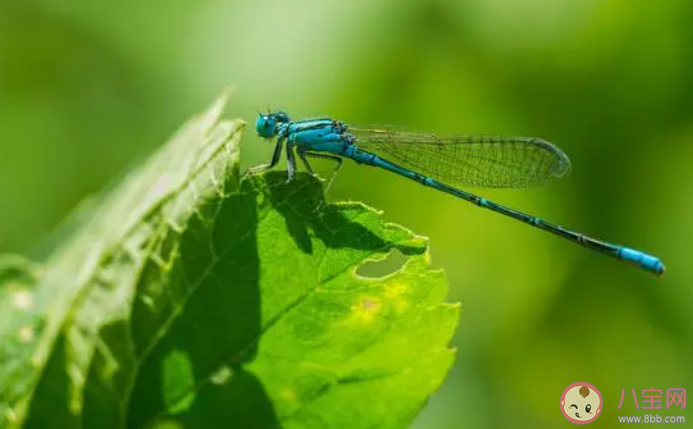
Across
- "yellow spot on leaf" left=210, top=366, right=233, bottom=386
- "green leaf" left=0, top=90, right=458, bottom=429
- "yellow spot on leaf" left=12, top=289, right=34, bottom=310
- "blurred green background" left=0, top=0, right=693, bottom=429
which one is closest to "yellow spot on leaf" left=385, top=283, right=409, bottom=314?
"green leaf" left=0, top=90, right=458, bottom=429

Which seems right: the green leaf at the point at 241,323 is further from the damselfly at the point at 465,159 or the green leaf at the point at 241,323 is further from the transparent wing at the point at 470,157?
the transparent wing at the point at 470,157

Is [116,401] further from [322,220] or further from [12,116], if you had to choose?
[12,116]

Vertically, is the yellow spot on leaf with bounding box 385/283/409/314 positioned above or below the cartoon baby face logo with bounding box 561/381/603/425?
above

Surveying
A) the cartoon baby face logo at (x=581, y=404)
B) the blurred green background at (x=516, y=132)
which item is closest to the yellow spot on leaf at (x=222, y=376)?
the cartoon baby face logo at (x=581, y=404)

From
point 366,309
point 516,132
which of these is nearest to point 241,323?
point 366,309

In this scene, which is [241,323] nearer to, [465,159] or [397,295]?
[397,295]

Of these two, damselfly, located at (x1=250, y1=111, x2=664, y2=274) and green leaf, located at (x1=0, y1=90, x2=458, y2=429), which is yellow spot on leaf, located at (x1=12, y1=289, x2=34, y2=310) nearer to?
green leaf, located at (x1=0, y1=90, x2=458, y2=429)
